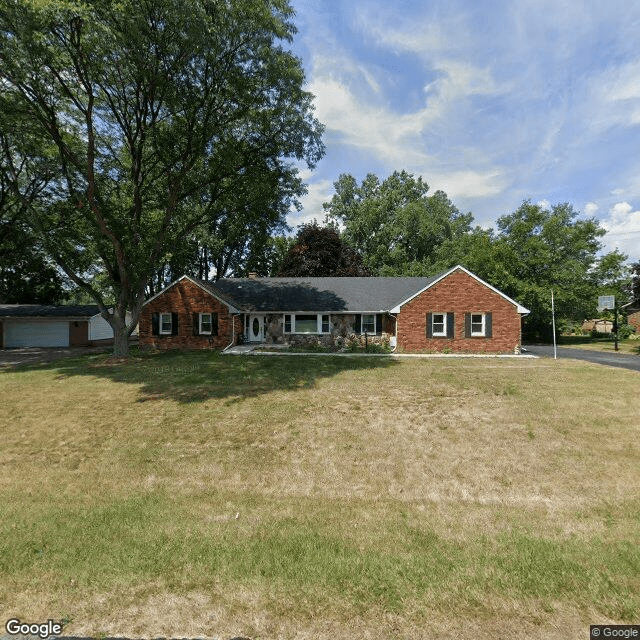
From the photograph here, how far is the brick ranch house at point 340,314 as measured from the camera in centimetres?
2247

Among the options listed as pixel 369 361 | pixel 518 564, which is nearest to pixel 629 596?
pixel 518 564

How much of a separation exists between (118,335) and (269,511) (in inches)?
693

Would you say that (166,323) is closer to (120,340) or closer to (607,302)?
(120,340)

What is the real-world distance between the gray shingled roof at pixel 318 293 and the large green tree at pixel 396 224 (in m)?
A: 14.3

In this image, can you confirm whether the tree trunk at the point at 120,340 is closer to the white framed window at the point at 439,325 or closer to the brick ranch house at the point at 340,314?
the brick ranch house at the point at 340,314

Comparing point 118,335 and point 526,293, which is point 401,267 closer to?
point 526,293

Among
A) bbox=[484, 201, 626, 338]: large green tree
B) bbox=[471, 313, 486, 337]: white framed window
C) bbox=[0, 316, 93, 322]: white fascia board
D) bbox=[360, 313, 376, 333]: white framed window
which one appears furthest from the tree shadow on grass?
bbox=[484, 201, 626, 338]: large green tree

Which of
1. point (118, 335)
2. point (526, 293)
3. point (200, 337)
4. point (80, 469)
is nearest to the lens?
point (80, 469)

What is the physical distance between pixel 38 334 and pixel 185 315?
16789 mm

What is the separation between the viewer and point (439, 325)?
74.1ft

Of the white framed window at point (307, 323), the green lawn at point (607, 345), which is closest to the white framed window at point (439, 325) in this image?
the white framed window at point (307, 323)

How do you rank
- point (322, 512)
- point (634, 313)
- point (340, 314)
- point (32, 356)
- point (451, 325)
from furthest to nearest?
point (634, 313), point (340, 314), point (32, 356), point (451, 325), point (322, 512)

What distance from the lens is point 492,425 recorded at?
28.7 feet

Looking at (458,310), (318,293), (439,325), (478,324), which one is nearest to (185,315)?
(318,293)
